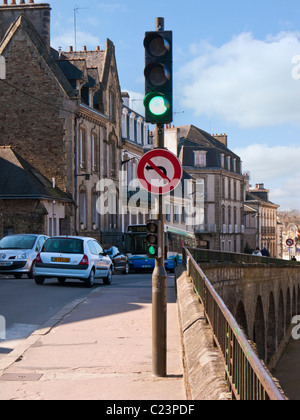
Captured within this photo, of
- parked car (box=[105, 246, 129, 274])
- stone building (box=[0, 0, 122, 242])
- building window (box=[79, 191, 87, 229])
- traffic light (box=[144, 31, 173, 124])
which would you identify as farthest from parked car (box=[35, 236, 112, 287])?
building window (box=[79, 191, 87, 229])

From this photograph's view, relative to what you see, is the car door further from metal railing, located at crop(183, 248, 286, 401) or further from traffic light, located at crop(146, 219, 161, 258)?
metal railing, located at crop(183, 248, 286, 401)

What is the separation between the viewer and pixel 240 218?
261ft

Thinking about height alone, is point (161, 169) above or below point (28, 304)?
above

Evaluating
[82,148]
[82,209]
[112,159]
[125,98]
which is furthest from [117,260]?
[125,98]

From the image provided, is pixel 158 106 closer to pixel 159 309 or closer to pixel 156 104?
pixel 156 104

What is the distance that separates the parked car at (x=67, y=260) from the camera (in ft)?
63.9

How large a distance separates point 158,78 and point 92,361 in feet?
12.4

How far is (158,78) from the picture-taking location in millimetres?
7664

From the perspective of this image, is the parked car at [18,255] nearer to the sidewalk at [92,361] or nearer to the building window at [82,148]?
the sidewalk at [92,361]

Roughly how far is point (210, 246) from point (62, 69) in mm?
36136

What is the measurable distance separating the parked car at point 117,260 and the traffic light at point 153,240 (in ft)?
81.8
